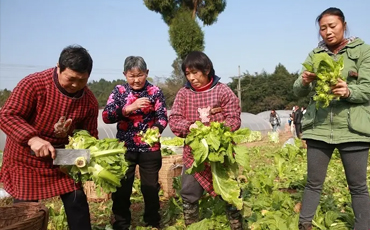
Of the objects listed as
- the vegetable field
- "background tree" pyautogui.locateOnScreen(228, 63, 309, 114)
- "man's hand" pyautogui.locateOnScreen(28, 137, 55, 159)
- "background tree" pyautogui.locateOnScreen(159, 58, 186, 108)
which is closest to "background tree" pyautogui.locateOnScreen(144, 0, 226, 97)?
the vegetable field

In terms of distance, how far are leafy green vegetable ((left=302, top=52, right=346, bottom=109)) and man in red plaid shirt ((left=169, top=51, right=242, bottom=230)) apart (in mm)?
787

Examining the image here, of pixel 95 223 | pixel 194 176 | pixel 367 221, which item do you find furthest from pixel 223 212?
pixel 95 223

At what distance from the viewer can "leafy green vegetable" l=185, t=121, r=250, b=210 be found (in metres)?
3.11

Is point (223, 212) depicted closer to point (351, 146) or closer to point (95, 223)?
point (351, 146)

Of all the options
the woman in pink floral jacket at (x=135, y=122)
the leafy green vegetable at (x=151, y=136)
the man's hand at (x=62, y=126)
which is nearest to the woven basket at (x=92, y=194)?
the woman in pink floral jacket at (x=135, y=122)

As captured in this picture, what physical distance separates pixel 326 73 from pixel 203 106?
3.82ft

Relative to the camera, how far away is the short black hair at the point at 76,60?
9.29ft

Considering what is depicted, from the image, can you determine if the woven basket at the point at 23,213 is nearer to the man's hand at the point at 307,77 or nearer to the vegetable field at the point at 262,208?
the vegetable field at the point at 262,208

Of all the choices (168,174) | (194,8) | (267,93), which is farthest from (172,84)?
(168,174)

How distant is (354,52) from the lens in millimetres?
3264

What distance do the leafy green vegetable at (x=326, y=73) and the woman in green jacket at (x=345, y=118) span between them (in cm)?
5

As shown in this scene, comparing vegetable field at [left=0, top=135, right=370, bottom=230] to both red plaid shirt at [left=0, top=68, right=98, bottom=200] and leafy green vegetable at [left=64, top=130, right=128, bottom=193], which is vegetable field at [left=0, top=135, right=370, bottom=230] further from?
red plaid shirt at [left=0, top=68, right=98, bottom=200]

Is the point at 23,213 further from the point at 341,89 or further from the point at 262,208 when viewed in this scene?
the point at 262,208

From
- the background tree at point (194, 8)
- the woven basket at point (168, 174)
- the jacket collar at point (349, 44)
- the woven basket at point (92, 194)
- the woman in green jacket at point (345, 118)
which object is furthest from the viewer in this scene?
the background tree at point (194, 8)
